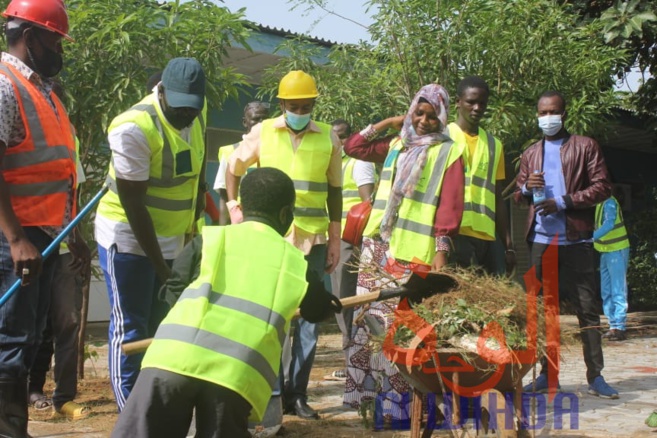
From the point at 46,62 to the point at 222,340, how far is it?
1954 mm

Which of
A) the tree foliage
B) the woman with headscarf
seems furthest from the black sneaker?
the woman with headscarf

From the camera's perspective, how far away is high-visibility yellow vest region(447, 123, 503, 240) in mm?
5953

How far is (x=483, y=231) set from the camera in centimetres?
594

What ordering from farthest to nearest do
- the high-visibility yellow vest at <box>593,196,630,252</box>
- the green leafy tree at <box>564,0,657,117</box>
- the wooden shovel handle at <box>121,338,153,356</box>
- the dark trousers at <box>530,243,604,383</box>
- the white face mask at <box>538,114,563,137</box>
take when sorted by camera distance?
the green leafy tree at <box>564,0,657,117</box> → the high-visibility yellow vest at <box>593,196,630,252</box> → the white face mask at <box>538,114,563,137</box> → the dark trousers at <box>530,243,604,383</box> → the wooden shovel handle at <box>121,338,153,356</box>

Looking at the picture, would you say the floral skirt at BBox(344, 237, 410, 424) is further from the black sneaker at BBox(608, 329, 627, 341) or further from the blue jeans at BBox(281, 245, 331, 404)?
the black sneaker at BBox(608, 329, 627, 341)

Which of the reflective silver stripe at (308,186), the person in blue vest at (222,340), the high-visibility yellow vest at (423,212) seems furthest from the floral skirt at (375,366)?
the person in blue vest at (222,340)

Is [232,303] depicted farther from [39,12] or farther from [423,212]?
[423,212]

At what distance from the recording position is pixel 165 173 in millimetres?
4820

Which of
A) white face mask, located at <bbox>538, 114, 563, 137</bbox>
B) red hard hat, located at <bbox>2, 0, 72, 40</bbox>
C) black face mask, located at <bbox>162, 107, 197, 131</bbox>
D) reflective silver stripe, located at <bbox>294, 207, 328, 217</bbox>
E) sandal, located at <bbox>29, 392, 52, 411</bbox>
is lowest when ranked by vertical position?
sandal, located at <bbox>29, 392, 52, 411</bbox>

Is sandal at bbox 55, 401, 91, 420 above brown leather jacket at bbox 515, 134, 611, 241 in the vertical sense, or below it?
below

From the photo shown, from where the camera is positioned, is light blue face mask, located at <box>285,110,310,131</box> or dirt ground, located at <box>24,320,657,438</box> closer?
dirt ground, located at <box>24,320,657,438</box>

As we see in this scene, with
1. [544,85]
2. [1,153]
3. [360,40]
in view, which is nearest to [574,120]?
[544,85]

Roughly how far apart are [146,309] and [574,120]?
6.15 m

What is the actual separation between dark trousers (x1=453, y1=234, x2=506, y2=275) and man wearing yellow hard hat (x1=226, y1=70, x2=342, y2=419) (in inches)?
36.4
